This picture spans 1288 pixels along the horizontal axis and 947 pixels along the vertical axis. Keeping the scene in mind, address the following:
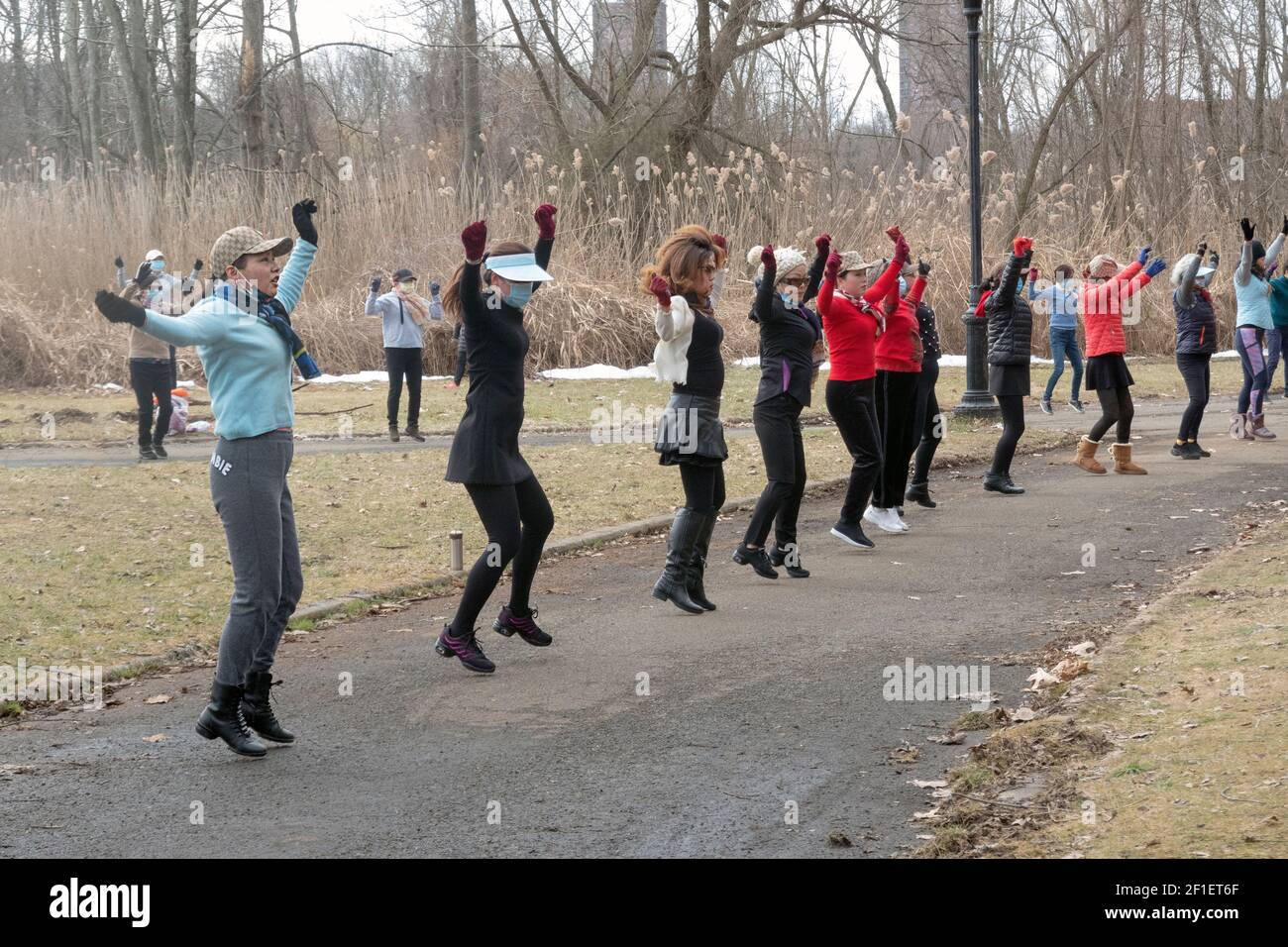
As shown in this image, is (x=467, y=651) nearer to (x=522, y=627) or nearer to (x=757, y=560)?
(x=522, y=627)

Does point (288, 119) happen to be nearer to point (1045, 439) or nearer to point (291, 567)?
point (1045, 439)

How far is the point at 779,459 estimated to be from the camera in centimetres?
915

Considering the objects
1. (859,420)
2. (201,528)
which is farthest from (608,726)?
(201,528)

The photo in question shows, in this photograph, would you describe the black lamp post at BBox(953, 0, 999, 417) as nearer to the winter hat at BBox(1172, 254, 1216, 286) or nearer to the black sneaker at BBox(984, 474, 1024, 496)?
the winter hat at BBox(1172, 254, 1216, 286)

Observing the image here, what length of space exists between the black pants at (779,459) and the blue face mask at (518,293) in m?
2.25

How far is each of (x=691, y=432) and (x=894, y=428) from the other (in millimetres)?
3232

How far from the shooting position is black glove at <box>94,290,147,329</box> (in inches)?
196

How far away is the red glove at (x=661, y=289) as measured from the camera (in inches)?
305

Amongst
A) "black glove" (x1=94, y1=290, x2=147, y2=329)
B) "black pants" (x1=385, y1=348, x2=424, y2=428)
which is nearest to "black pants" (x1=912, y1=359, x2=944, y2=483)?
"black pants" (x1=385, y1=348, x2=424, y2=428)

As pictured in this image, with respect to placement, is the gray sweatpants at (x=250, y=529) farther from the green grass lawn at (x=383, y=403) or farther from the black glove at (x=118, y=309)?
the green grass lawn at (x=383, y=403)

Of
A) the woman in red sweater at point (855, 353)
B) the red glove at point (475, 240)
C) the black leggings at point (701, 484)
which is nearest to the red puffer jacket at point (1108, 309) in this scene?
the woman in red sweater at point (855, 353)

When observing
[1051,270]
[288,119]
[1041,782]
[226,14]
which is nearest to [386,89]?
[288,119]
